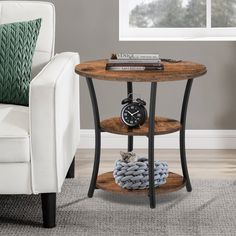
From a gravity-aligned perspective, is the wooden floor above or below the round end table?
below

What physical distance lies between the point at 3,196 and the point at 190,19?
1.64 m

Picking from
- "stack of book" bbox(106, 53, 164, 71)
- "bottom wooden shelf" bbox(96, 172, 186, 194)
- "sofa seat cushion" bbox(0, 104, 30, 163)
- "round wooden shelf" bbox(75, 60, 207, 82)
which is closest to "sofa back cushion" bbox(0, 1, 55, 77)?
"round wooden shelf" bbox(75, 60, 207, 82)

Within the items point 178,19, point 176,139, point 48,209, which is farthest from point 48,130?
point 178,19

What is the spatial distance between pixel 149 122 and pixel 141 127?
6.6 inches

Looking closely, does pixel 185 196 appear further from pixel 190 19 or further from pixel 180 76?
pixel 190 19

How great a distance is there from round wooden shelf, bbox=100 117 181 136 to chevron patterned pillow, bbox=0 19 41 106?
0.40 metres

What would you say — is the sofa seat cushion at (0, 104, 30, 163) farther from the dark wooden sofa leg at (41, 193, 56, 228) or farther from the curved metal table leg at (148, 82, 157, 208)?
the curved metal table leg at (148, 82, 157, 208)

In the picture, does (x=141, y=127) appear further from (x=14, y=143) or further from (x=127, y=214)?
(x=14, y=143)

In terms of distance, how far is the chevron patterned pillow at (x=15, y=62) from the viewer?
3.35 m

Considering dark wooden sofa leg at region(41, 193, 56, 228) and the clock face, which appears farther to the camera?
the clock face

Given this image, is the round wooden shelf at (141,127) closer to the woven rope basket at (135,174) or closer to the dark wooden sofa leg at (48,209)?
the woven rope basket at (135,174)

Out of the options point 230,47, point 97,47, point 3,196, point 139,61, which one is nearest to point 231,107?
point 230,47

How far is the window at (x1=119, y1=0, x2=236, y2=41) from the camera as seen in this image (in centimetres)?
435

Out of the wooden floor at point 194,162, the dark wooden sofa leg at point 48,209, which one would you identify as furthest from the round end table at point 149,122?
the dark wooden sofa leg at point 48,209
